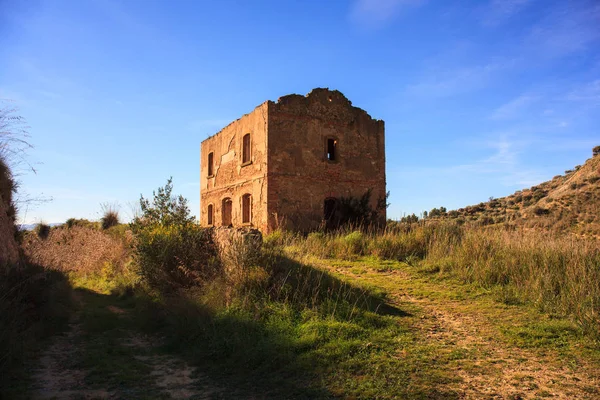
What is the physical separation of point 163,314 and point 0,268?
9.50 ft

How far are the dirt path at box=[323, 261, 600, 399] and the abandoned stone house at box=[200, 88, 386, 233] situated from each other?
8765 mm

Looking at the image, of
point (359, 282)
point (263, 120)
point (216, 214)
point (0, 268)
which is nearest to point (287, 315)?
point (359, 282)

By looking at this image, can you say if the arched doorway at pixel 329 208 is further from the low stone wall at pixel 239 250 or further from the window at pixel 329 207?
the low stone wall at pixel 239 250

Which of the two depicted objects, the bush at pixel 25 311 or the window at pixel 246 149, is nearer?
the bush at pixel 25 311

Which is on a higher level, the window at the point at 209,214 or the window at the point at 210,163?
the window at the point at 210,163

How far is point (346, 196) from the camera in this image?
58.4 ft

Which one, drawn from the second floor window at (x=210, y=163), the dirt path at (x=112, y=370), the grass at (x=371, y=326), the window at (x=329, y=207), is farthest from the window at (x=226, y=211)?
the dirt path at (x=112, y=370)

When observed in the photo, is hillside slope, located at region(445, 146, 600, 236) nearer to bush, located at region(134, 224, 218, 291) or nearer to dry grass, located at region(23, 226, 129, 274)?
bush, located at region(134, 224, 218, 291)

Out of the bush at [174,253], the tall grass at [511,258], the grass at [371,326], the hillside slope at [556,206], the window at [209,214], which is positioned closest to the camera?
the grass at [371,326]

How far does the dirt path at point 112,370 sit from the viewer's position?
472cm

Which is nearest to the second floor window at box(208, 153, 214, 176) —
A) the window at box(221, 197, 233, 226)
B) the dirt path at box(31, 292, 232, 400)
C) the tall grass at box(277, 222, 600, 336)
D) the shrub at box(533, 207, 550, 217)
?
the window at box(221, 197, 233, 226)

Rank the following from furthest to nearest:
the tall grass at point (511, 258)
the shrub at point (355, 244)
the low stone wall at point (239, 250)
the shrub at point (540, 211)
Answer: the shrub at point (540, 211)
the shrub at point (355, 244)
the low stone wall at point (239, 250)
the tall grass at point (511, 258)

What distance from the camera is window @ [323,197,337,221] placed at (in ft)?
57.2

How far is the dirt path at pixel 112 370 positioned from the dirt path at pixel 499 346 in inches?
111
